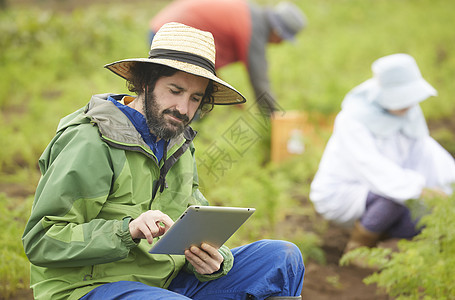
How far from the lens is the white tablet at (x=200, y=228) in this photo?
1617 mm

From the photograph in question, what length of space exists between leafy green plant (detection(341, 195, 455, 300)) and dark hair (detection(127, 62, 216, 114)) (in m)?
1.23

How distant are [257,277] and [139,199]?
0.53 meters

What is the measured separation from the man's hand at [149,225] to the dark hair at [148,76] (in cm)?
52

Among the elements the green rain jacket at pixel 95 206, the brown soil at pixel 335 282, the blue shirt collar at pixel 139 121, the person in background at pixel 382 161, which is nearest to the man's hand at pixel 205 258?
the green rain jacket at pixel 95 206

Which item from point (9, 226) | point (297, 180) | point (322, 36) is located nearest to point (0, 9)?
point (322, 36)

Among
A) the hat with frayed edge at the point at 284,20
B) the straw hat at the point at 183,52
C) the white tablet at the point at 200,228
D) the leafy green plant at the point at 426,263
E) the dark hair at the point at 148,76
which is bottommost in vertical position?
the leafy green plant at the point at 426,263

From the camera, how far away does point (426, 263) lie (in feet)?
9.24

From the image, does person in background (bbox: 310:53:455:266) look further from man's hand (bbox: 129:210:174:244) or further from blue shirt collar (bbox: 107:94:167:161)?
man's hand (bbox: 129:210:174:244)

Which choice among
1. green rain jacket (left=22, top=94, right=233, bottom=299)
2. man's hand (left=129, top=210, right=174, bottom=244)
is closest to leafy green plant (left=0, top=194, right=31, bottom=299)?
green rain jacket (left=22, top=94, right=233, bottom=299)

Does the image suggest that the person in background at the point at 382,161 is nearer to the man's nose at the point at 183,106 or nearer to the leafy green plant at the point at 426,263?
the leafy green plant at the point at 426,263

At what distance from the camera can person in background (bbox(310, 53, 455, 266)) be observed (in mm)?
3707

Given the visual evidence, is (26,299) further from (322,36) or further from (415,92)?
(322,36)

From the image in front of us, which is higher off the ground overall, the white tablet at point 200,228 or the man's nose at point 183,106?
the man's nose at point 183,106

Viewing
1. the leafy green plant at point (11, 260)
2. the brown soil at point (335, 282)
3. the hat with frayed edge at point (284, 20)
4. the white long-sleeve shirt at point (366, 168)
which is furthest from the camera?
the hat with frayed edge at point (284, 20)
